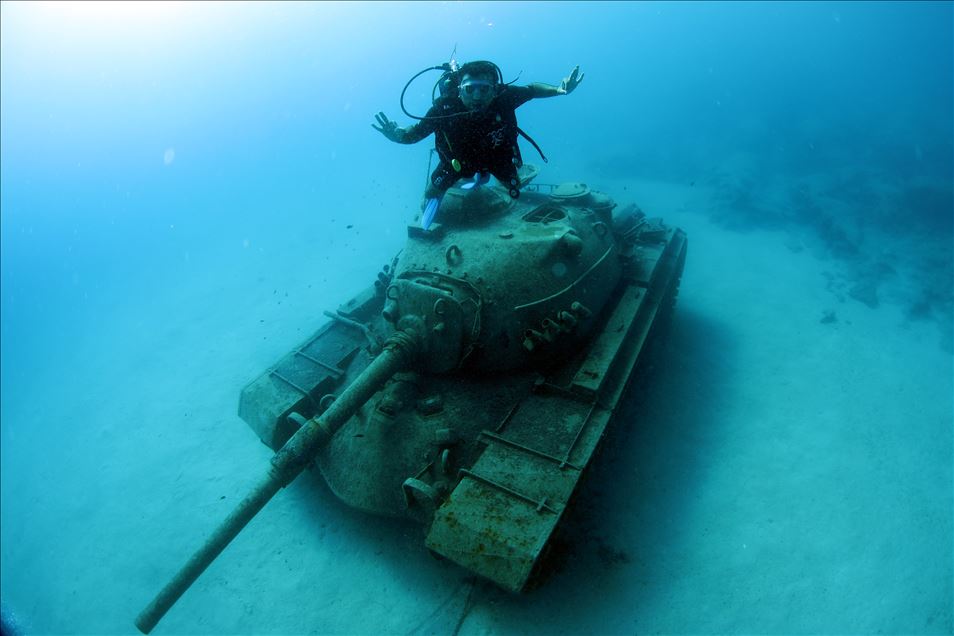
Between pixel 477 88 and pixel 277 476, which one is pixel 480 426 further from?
pixel 477 88

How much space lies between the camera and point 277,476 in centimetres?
563

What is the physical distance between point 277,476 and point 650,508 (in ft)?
17.8

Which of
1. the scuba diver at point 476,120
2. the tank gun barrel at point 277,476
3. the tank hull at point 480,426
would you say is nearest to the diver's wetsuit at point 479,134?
the scuba diver at point 476,120

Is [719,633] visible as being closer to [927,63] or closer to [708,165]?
[708,165]

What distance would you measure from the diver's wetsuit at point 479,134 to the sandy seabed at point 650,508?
4975 millimetres

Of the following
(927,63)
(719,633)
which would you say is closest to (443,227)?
(719,633)

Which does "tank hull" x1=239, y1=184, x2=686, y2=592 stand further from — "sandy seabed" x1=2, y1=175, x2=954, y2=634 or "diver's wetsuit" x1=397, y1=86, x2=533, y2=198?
→ "sandy seabed" x1=2, y1=175, x2=954, y2=634

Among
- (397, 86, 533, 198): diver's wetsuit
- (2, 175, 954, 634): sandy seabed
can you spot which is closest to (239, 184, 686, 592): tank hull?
(397, 86, 533, 198): diver's wetsuit

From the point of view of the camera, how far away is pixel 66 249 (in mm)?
32406

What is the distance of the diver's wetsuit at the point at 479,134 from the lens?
595cm

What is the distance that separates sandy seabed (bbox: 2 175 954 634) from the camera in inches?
240

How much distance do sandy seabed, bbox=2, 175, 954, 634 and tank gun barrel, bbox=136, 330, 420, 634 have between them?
2109 millimetres

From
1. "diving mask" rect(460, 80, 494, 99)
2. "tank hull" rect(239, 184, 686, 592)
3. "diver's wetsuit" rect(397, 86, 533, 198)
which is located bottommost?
"tank hull" rect(239, 184, 686, 592)

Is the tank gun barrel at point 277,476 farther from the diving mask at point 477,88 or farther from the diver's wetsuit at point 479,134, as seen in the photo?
the diving mask at point 477,88
